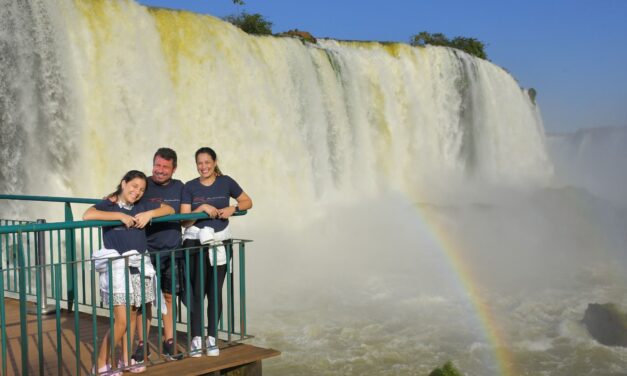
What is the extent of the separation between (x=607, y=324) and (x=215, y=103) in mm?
9952

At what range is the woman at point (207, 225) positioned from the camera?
5535 mm

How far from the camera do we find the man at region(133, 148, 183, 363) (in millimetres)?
5422

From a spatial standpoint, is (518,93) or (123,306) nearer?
(123,306)

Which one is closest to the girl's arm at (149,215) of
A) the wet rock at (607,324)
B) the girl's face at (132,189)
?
the girl's face at (132,189)

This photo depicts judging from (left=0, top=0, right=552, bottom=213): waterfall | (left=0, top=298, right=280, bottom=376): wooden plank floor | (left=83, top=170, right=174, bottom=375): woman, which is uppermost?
(left=0, top=0, right=552, bottom=213): waterfall

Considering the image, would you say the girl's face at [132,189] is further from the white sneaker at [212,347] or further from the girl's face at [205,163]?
the white sneaker at [212,347]

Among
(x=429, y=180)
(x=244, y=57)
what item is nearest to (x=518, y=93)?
(x=429, y=180)

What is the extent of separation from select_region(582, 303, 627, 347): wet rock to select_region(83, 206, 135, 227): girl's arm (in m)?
8.58

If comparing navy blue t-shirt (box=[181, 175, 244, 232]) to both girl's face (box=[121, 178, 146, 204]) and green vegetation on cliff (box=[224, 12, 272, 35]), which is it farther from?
green vegetation on cliff (box=[224, 12, 272, 35])

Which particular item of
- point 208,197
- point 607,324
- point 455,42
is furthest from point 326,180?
point 455,42

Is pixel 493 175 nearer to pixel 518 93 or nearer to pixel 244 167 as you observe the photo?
pixel 518 93

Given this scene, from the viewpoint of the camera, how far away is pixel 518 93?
34594 millimetres

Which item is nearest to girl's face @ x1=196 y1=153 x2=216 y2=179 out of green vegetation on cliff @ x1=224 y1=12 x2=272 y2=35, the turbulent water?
the turbulent water

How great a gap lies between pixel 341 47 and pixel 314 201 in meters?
5.92
